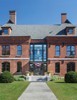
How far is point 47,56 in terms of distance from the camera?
159ft

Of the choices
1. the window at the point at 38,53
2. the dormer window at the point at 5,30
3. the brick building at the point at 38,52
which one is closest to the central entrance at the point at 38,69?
the brick building at the point at 38,52

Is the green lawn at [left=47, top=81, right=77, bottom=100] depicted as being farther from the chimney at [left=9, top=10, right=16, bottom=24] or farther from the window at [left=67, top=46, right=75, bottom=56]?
the chimney at [left=9, top=10, right=16, bottom=24]

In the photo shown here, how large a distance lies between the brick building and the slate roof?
63 centimetres

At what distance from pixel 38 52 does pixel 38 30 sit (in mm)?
5007

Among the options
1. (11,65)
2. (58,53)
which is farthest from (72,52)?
(11,65)

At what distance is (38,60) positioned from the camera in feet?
161

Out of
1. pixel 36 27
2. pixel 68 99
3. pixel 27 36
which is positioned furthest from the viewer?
pixel 36 27

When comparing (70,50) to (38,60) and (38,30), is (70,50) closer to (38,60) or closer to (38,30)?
(38,60)

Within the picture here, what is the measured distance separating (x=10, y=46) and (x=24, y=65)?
13.2ft

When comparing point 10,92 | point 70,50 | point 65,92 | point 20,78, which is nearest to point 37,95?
point 10,92

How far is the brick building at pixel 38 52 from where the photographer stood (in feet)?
158

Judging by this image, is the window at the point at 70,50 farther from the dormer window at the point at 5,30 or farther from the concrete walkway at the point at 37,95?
the concrete walkway at the point at 37,95

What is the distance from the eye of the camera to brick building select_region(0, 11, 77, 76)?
158 feet

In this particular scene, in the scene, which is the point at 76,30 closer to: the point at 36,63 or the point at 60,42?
the point at 60,42
